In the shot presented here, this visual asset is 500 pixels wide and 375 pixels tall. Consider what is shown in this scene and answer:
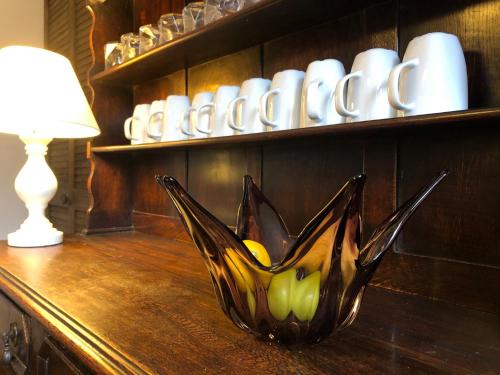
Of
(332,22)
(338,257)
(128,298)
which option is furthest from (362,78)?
(128,298)

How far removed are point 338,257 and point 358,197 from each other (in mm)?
70

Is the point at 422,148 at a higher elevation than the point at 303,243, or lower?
higher

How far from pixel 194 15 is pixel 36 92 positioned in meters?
0.48

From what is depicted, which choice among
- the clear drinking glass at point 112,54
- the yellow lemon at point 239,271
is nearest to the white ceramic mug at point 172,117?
the clear drinking glass at point 112,54

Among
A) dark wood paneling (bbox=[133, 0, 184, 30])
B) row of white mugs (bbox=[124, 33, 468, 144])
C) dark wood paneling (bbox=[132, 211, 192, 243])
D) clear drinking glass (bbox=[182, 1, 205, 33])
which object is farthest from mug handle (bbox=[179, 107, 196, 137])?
dark wood paneling (bbox=[133, 0, 184, 30])

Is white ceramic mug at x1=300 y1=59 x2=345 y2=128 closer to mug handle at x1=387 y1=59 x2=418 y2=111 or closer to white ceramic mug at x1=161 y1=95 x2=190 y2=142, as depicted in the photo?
mug handle at x1=387 y1=59 x2=418 y2=111

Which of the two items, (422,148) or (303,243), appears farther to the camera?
(422,148)

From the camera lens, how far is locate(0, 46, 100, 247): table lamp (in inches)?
44.1

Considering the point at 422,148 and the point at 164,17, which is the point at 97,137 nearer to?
the point at 164,17

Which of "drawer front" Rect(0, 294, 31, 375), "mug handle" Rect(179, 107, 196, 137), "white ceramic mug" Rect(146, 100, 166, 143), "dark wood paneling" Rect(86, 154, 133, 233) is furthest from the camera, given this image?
"dark wood paneling" Rect(86, 154, 133, 233)

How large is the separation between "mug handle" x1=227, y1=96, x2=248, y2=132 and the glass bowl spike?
1.48 feet

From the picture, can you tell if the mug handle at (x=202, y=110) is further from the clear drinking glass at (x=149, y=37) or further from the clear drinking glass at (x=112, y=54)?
the clear drinking glass at (x=112, y=54)

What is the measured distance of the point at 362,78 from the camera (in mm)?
720

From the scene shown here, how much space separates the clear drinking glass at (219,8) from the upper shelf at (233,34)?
5 cm
